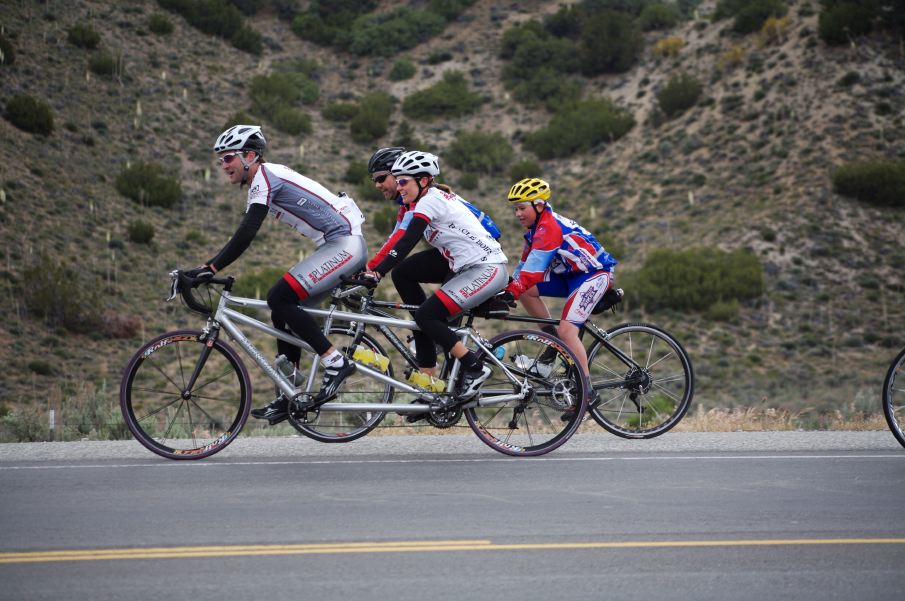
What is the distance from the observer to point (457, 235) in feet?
28.0

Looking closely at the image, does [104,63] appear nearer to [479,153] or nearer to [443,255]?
[479,153]

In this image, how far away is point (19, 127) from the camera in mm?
40344

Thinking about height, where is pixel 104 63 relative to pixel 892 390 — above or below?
above

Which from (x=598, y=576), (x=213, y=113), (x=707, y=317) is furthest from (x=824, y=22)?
(x=598, y=576)

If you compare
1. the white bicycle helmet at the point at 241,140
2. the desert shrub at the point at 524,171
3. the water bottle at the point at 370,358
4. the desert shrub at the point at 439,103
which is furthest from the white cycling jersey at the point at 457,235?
the desert shrub at the point at 439,103

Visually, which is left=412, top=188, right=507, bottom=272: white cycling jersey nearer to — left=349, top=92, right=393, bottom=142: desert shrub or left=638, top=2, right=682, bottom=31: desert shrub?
left=349, top=92, right=393, bottom=142: desert shrub

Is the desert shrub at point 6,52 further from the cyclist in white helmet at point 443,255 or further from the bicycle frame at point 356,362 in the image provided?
the cyclist in white helmet at point 443,255

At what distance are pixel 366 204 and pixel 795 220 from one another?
17.6m

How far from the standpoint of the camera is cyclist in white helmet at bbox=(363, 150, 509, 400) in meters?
8.32

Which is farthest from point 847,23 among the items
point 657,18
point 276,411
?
point 276,411

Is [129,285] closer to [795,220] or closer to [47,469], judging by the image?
[795,220]

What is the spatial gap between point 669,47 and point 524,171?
468 inches

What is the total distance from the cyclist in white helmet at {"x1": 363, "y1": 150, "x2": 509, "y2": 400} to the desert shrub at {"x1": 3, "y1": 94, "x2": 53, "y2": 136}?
35650 millimetres

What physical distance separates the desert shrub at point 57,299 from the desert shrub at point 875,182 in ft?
87.8
